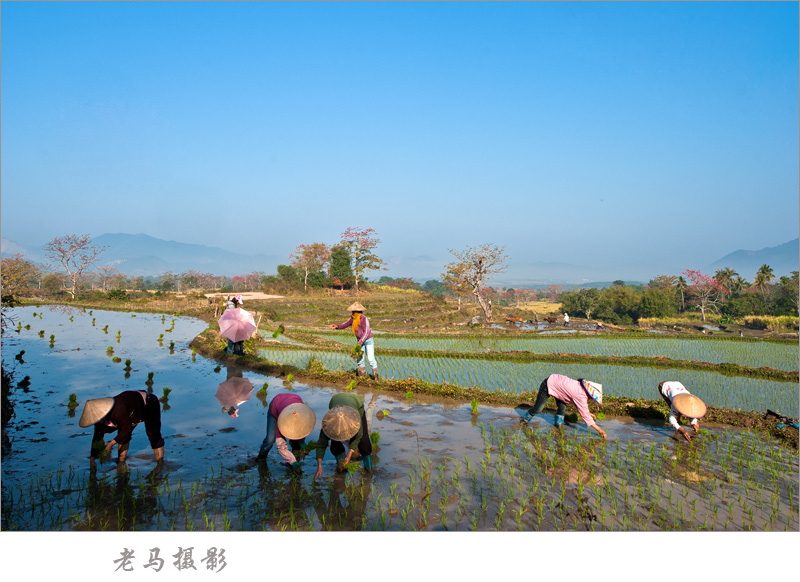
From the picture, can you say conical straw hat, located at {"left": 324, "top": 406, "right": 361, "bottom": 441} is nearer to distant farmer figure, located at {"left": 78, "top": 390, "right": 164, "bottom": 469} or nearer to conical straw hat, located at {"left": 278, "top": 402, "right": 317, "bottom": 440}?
conical straw hat, located at {"left": 278, "top": 402, "right": 317, "bottom": 440}

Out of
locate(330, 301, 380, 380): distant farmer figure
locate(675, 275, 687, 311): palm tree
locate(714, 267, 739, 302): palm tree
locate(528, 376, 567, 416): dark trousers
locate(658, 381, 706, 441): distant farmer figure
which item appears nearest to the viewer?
locate(658, 381, 706, 441): distant farmer figure

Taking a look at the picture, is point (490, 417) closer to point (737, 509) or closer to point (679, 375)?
point (737, 509)

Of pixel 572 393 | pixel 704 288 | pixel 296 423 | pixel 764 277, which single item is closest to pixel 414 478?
pixel 296 423

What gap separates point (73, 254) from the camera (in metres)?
33.2

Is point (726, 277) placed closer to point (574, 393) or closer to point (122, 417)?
point (574, 393)

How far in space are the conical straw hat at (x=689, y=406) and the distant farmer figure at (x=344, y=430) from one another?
14.6 ft

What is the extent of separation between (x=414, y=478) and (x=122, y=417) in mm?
3234

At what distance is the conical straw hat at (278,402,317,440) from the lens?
4.51m

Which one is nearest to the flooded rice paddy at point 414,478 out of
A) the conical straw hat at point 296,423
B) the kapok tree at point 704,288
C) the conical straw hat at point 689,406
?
the conical straw hat at point 689,406

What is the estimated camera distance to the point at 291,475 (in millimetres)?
5223

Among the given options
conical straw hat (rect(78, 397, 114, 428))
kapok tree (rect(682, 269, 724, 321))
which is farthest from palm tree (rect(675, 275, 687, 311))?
conical straw hat (rect(78, 397, 114, 428))

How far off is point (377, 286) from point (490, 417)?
3321 centimetres

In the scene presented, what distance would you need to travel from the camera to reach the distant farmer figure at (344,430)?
14.4 ft

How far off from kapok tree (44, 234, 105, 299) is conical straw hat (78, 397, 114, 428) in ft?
111
